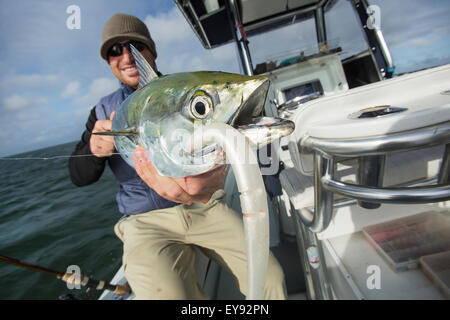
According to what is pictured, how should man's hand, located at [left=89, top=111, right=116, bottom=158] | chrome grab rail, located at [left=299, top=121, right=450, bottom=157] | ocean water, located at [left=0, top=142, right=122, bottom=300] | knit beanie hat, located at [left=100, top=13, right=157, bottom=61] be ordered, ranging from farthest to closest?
ocean water, located at [left=0, top=142, right=122, bottom=300]
knit beanie hat, located at [left=100, top=13, right=157, bottom=61]
man's hand, located at [left=89, top=111, right=116, bottom=158]
chrome grab rail, located at [left=299, top=121, right=450, bottom=157]

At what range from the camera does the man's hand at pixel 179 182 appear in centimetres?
99

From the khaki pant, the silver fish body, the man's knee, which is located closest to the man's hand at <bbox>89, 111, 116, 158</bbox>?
the silver fish body

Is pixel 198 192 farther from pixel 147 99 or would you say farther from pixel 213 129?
pixel 213 129

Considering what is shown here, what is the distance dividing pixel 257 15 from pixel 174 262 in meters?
3.80

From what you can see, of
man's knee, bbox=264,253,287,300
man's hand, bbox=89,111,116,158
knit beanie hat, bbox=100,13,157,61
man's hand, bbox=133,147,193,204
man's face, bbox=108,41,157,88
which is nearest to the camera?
man's hand, bbox=133,147,193,204

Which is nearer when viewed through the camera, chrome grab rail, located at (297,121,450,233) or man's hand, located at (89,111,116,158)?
chrome grab rail, located at (297,121,450,233)

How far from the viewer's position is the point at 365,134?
563 millimetres

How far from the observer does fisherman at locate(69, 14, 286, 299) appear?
45.4 inches

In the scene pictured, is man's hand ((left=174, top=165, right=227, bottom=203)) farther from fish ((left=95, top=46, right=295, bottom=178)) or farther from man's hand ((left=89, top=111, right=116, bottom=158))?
man's hand ((left=89, top=111, right=116, bottom=158))

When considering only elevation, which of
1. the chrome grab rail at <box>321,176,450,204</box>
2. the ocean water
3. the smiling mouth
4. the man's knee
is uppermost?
the smiling mouth

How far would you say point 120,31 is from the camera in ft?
4.78

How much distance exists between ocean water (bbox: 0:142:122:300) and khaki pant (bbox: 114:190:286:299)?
1.45 metres

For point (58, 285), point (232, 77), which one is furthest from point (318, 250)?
point (58, 285)

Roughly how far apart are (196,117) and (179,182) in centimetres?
45
